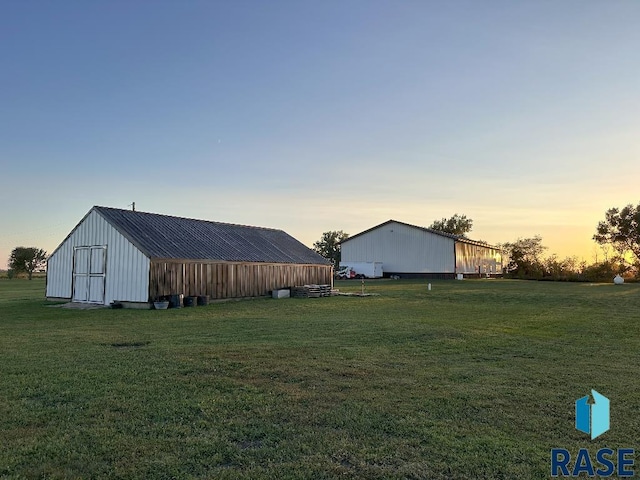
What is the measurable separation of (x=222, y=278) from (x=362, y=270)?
1207 inches

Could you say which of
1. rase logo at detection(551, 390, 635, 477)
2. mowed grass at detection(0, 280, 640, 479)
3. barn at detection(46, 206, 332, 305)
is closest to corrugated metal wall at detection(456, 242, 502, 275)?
barn at detection(46, 206, 332, 305)

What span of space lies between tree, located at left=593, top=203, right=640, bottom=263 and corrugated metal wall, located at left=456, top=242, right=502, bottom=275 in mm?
13260

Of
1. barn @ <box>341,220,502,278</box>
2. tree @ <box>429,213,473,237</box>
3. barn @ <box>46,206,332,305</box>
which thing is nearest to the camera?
barn @ <box>46,206,332,305</box>

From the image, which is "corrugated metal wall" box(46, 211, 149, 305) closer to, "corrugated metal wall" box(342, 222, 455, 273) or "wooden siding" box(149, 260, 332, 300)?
"wooden siding" box(149, 260, 332, 300)

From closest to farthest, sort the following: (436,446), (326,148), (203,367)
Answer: (436,446)
(203,367)
(326,148)

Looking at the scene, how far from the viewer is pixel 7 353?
938 cm

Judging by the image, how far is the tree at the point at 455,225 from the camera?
83688 mm

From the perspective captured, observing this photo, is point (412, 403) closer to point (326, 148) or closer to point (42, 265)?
point (326, 148)

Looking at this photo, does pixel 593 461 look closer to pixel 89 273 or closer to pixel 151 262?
pixel 151 262

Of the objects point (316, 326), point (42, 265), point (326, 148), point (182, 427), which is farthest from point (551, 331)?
point (42, 265)

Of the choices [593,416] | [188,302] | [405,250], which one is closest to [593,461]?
[593,416]

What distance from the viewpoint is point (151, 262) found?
21.2m

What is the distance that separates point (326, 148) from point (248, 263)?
770 cm

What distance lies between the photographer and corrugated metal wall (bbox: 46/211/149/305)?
21.4 metres
